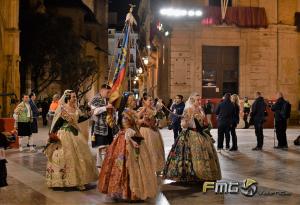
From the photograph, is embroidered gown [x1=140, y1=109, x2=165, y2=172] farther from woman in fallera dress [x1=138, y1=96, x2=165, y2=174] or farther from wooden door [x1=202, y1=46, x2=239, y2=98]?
wooden door [x1=202, y1=46, x2=239, y2=98]

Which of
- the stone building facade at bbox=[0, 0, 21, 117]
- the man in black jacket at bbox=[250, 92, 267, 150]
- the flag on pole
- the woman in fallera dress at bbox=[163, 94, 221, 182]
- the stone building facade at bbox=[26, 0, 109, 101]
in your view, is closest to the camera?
the flag on pole

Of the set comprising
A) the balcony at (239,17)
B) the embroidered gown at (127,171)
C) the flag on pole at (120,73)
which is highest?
the balcony at (239,17)

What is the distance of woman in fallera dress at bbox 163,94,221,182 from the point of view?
1013 centimetres

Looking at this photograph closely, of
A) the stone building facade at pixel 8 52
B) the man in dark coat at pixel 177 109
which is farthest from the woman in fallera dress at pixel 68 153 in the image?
the stone building facade at pixel 8 52

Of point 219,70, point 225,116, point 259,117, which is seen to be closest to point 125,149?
point 225,116

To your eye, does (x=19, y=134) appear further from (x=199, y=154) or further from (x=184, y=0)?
(x=184, y=0)

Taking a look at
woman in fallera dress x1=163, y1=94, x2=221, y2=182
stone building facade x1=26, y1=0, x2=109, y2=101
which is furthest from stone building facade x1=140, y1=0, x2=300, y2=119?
stone building facade x1=26, y1=0, x2=109, y2=101

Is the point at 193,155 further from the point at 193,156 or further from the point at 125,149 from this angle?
the point at 125,149

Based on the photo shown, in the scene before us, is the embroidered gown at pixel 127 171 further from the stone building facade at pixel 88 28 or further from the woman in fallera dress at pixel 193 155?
the stone building facade at pixel 88 28

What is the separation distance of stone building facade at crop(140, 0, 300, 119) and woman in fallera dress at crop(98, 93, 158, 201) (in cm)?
2023

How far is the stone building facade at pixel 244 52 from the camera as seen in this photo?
29047 mm

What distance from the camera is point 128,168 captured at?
27.7 ft

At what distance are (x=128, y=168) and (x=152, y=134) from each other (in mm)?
3503

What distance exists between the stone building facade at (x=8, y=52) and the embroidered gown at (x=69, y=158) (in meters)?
24.0
